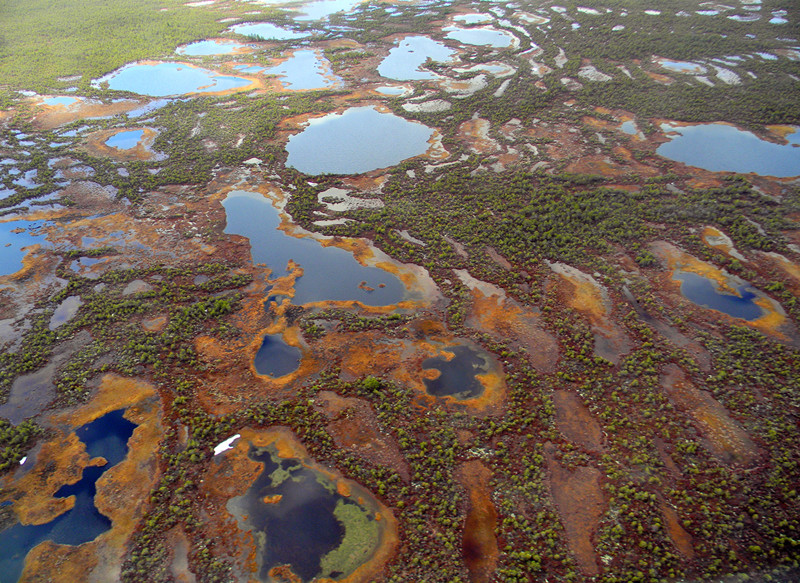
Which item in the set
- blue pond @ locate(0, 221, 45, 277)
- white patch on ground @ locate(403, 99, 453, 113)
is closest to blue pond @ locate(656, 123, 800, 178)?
white patch on ground @ locate(403, 99, 453, 113)

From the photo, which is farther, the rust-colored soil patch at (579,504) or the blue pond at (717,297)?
the blue pond at (717,297)

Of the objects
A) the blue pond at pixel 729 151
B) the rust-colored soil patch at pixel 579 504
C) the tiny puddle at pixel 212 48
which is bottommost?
the rust-colored soil patch at pixel 579 504

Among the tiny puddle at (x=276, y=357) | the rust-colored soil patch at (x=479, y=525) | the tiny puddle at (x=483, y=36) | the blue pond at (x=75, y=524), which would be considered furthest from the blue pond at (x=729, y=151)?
the blue pond at (x=75, y=524)

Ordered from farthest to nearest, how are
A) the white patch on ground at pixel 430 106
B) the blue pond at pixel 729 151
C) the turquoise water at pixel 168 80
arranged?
the turquoise water at pixel 168 80 → the white patch on ground at pixel 430 106 → the blue pond at pixel 729 151

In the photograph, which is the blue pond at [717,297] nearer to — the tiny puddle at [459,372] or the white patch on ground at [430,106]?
the tiny puddle at [459,372]

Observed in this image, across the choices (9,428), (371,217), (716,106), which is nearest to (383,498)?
(9,428)

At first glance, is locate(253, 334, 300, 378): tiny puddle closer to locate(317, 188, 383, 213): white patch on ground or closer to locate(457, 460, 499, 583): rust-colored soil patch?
locate(457, 460, 499, 583): rust-colored soil patch

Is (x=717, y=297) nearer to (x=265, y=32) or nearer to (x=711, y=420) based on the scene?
(x=711, y=420)
